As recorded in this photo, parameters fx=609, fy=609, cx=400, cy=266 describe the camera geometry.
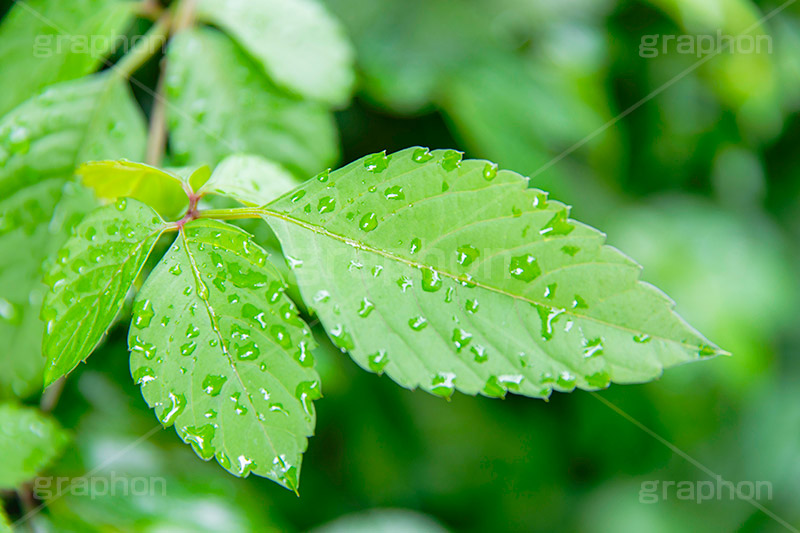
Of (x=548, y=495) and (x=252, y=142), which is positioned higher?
(x=252, y=142)

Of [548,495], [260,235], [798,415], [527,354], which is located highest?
[527,354]

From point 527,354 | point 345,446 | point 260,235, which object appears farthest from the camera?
point 345,446

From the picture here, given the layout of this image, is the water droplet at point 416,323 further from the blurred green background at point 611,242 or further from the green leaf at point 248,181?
the blurred green background at point 611,242

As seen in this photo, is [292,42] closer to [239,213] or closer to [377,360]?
[239,213]

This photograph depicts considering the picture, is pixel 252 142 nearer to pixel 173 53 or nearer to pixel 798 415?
pixel 173 53

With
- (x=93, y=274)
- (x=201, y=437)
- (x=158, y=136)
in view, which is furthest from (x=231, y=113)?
(x=201, y=437)

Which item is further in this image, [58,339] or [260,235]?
[260,235]

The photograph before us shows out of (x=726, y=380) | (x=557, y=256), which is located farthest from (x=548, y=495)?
(x=557, y=256)

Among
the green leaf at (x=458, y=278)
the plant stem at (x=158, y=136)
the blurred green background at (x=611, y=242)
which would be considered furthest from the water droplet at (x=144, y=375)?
the blurred green background at (x=611, y=242)
